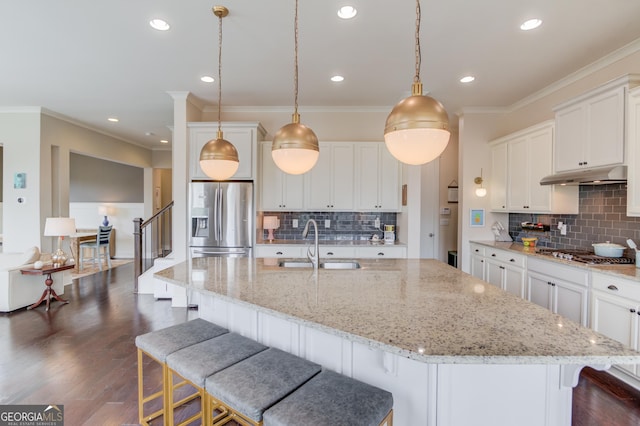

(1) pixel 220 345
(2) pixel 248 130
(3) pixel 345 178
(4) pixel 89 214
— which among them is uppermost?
(2) pixel 248 130

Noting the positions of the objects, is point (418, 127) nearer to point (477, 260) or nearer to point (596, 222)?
point (596, 222)

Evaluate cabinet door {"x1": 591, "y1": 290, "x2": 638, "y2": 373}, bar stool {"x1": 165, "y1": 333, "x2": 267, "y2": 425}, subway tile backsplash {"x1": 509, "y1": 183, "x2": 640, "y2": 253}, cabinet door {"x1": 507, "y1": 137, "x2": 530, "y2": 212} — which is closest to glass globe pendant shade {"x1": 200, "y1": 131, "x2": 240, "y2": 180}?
bar stool {"x1": 165, "y1": 333, "x2": 267, "y2": 425}

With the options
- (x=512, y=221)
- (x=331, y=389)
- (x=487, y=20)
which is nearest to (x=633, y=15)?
(x=487, y=20)

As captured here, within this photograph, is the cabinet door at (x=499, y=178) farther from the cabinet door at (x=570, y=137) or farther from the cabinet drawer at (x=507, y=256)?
the cabinet door at (x=570, y=137)

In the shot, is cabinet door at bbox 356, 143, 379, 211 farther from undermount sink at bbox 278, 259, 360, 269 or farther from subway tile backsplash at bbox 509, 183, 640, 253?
subway tile backsplash at bbox 509, 183, 640, 253

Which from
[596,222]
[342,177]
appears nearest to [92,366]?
[342,177]

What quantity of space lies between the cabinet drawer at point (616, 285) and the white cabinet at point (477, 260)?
1662 mm

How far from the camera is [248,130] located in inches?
168

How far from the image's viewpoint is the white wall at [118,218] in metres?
8.14

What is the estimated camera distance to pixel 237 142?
168 inches

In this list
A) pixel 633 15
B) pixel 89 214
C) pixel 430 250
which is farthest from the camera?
pixel 89 214

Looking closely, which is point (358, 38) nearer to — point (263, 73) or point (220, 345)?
point (263, 73)

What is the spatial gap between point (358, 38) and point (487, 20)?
105 centimetres

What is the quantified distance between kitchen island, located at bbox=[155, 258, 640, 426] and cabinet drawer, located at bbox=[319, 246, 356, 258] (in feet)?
7.39
